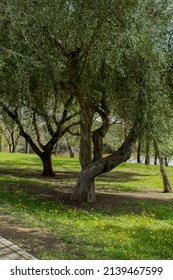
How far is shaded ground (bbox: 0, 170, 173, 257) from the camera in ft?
23.6

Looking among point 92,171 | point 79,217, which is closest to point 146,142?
point 92,171

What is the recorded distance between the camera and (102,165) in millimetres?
13195

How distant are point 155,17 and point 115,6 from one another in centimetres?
202

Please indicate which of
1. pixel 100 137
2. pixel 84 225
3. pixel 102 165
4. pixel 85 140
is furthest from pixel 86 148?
pixel 84 225

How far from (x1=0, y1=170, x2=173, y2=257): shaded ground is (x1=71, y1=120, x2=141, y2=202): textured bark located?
515 millimetres

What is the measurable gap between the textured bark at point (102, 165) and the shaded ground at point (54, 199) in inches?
20.3

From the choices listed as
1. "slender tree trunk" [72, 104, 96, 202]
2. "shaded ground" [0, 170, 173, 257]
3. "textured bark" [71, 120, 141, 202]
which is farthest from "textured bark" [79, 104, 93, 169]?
"shaded ground" [0, 170, 173, 257]

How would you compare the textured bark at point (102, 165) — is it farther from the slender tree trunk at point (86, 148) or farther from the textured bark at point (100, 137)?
the textured bark at point (100, 137)

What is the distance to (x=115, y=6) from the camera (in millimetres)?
10109

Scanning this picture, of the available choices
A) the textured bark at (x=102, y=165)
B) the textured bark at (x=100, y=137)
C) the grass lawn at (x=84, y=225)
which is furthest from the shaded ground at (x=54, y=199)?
the textured bark at (x=100, y=137)

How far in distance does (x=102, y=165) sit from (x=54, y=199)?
2.39m

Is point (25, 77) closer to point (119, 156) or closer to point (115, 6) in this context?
point (115, 6)

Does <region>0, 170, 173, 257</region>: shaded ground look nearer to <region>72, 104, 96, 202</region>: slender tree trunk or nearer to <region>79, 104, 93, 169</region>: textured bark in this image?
<region>72, 104, 96, 202</region>: slender tree trunk

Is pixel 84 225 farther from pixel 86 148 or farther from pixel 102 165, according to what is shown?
pixel 86 148
